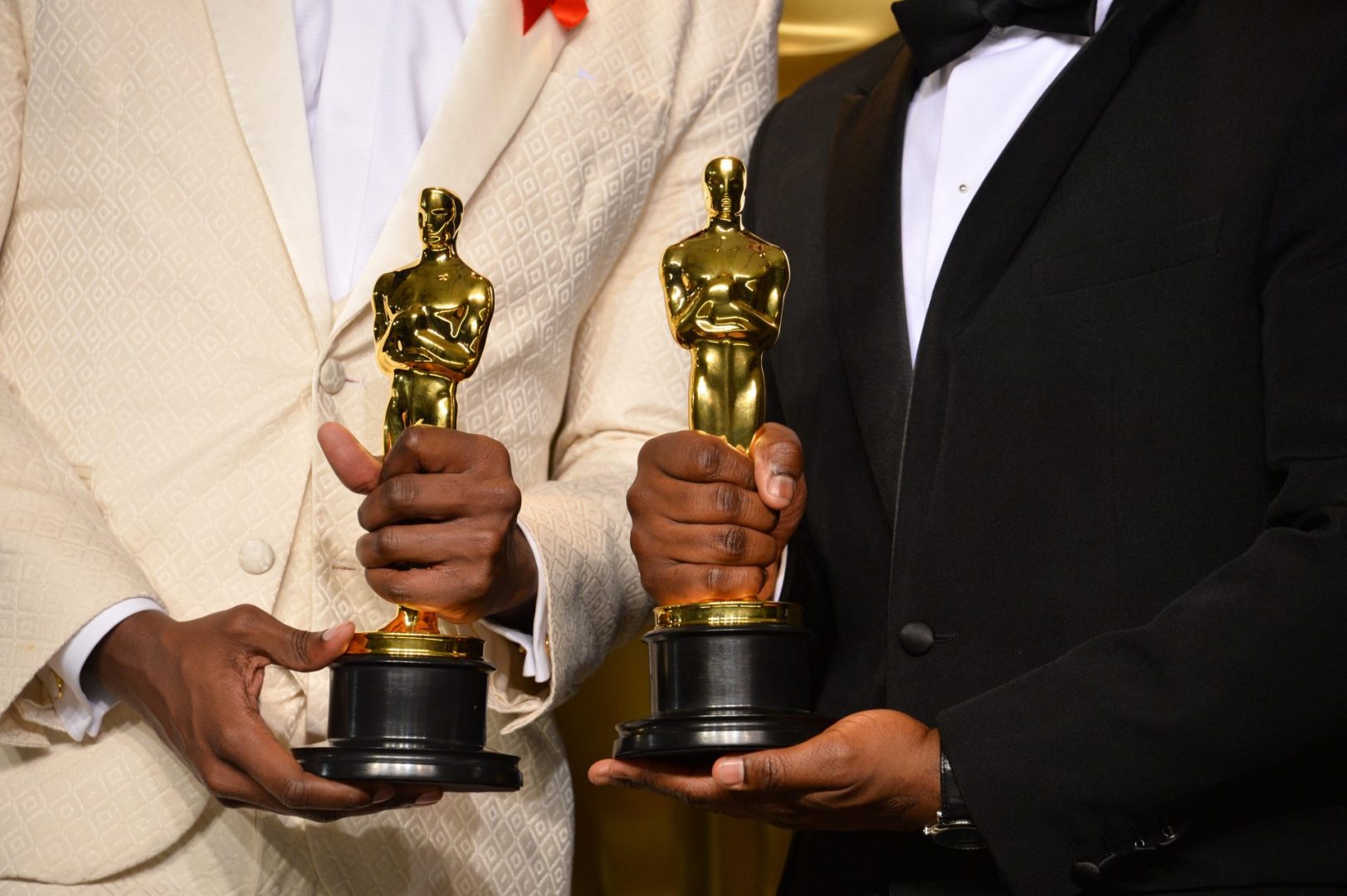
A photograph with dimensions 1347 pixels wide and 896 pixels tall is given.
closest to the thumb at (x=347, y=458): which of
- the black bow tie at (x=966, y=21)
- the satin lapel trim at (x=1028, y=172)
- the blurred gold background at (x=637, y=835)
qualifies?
the satin lapel trim at (x=1028, y=172)

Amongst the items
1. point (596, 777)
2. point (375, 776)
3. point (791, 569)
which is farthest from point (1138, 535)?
point (375, 776)

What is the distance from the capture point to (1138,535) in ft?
4.88

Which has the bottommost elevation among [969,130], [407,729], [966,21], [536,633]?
[407,729]

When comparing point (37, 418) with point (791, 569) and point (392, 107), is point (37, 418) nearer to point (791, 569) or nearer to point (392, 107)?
point (392, 107)

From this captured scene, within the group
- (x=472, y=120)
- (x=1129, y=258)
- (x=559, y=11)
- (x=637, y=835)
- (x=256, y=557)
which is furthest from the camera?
(x=637, y=835)

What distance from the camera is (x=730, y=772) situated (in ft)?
4.34

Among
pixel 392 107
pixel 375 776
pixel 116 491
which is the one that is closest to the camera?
pixel 375 776

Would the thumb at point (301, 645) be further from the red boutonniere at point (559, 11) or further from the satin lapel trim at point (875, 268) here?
the red boutonniere at point (559, 11)

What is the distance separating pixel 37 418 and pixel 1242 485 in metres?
1.24

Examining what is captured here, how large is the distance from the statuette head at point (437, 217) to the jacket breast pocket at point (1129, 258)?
0.58 meters

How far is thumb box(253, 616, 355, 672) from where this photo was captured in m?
1.38

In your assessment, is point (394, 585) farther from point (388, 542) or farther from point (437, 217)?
point (437, 217)

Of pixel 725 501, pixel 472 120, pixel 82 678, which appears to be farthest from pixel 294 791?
pixel 472 120

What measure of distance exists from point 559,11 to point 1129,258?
2.52 feet
